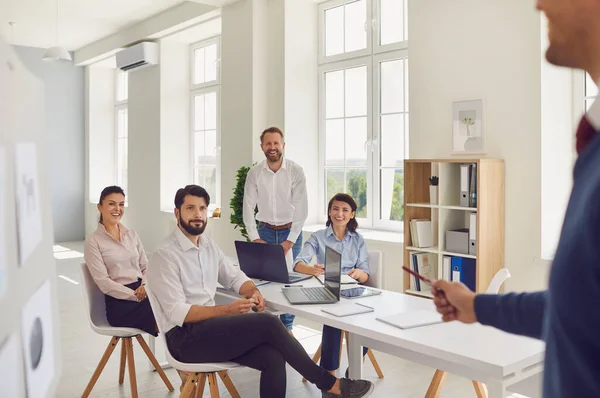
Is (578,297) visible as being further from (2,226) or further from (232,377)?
(232,377)

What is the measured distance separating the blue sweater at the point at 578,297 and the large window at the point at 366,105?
17.2 feet

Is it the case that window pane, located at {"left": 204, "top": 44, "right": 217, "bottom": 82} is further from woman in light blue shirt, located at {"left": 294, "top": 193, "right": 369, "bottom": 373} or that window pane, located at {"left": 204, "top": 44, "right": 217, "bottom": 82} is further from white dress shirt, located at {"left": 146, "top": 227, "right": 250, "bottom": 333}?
white dress shirt, located at {"left": 146, "top": 227, "right": 250, "bottom": 333}

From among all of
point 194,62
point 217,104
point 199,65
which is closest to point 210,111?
point 217,104

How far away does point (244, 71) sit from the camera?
710 cm

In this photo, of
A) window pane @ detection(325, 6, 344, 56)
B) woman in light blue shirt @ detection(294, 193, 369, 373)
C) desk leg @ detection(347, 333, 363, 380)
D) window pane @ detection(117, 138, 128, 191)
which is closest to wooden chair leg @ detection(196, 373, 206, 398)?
desk leg @ detection(347, 333, 363, 380)

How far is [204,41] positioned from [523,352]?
7.81 m

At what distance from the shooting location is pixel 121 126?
1182 cm

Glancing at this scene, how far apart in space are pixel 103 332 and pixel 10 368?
265cm

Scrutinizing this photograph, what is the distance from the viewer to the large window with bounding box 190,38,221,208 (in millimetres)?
8859

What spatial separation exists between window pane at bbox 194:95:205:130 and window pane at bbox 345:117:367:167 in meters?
3.34

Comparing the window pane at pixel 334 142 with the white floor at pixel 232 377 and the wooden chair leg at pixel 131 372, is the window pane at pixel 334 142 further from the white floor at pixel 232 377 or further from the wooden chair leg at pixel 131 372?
the wooden chair leg at pixel 131 372

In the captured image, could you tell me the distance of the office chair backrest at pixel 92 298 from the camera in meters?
3.73

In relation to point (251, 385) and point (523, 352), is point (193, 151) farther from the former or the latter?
point (523, 352)

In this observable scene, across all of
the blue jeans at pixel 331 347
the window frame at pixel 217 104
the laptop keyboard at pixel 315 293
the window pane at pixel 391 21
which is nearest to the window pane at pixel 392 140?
the window pane at pixel 391 21
